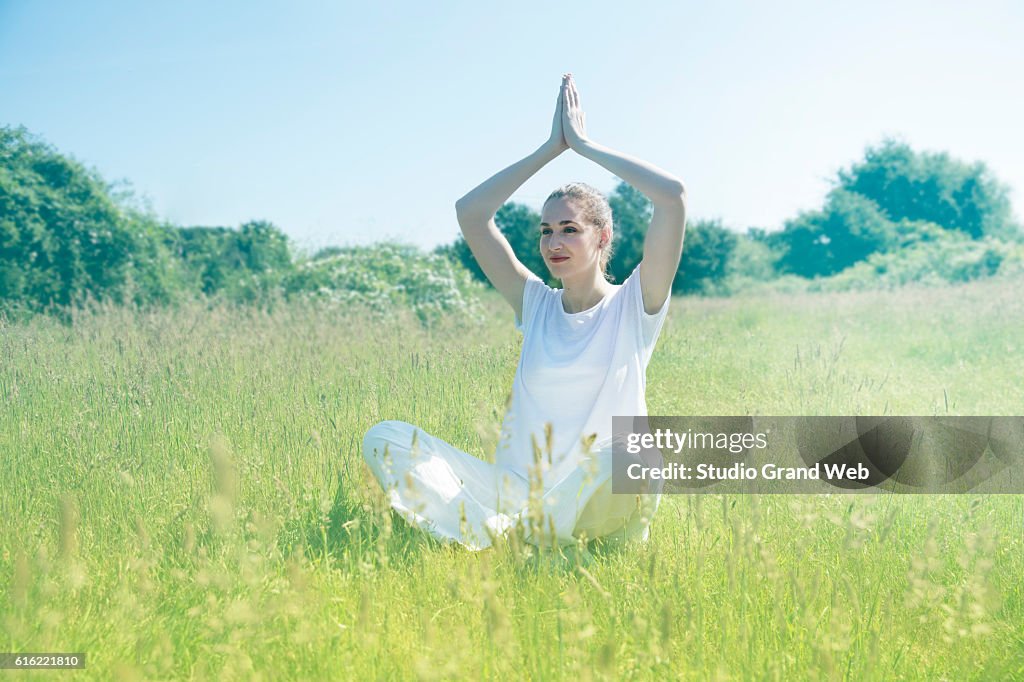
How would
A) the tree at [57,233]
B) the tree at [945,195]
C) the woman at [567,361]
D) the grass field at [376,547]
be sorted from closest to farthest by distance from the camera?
1. the grass field at [376,547]
2. the woman at [567,361]
3. the tree at [57,233]
4. the tree at [945,195]

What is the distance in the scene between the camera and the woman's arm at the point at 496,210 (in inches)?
136

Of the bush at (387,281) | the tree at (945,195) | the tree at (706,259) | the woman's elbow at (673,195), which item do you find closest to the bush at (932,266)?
the tree at (706,259)

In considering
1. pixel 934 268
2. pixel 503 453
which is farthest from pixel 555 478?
pixel 934 268

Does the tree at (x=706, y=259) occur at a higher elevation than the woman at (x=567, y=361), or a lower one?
higher

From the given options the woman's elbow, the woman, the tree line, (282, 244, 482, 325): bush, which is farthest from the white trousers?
(282, 244, 482, 325): bush

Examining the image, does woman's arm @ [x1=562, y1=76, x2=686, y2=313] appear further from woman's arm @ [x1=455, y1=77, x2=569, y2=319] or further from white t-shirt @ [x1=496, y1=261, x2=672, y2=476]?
woman's arm @ [x1=455, y1=77, x2=569, y2=319]

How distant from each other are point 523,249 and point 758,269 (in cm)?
1190

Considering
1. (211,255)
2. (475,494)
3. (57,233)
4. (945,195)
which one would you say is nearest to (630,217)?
(211,255)

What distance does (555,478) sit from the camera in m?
3.24

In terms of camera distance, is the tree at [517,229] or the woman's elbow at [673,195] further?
the tree at [517,229]

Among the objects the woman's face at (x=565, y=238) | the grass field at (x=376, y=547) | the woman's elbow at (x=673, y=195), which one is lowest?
the grass field at (x=376, y=547)

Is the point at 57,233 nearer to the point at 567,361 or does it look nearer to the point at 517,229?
the point at 567,361

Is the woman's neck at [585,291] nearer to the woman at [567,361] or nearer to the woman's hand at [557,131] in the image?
the woman at [567,361]

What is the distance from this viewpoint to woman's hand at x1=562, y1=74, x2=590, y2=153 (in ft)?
11.0
